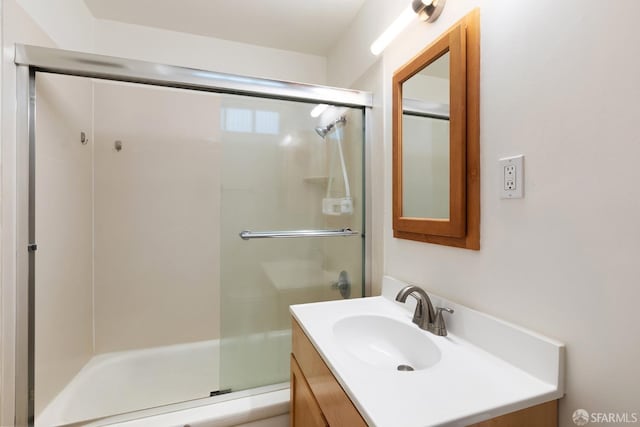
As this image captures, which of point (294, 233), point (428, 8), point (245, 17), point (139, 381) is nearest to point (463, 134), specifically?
point (428, 8)

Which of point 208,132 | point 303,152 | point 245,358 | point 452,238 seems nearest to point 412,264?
point 452,238

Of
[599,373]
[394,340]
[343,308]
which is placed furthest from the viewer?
[343,308]

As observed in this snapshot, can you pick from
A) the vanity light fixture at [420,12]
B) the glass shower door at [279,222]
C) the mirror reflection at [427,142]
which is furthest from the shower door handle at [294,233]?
the vanity light fixture at [420,12]

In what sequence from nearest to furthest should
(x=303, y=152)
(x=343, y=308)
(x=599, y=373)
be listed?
(x=599, y=373) < (x=343, y=308) < (x=303, y=152)

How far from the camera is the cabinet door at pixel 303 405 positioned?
0.80 m

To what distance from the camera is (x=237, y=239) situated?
1.45 m

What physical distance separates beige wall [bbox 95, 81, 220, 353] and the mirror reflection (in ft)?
4.50

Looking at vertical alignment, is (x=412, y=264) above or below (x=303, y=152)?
below

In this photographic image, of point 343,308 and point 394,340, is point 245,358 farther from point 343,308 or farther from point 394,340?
point 394,340

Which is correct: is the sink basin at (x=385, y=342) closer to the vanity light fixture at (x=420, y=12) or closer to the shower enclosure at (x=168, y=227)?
the shower enclosure at (x=168, y=227)

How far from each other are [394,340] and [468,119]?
78 centimetres

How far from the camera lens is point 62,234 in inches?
54.3

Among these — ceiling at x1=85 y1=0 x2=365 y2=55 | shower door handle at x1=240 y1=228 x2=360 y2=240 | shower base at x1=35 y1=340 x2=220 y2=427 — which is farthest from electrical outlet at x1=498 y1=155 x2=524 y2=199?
shower base at x1=35 y1=340 x2=220 y2=427

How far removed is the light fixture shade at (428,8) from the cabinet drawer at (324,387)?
47.6 inches
